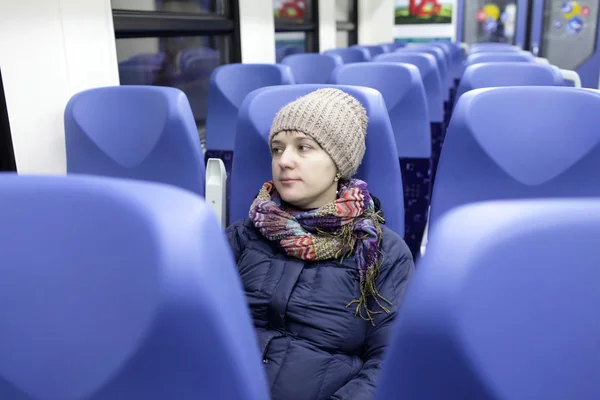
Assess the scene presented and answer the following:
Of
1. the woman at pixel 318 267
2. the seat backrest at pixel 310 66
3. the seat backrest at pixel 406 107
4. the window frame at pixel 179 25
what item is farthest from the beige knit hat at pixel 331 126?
the seat backrest at pixel 310 66

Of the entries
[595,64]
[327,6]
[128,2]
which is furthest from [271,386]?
[595,64]

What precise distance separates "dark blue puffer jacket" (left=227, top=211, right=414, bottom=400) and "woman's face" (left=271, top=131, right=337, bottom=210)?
0.13 m

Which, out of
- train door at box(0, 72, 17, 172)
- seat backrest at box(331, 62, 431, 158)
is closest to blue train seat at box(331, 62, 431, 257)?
seat backrest at box(331, 62, 431, 158)

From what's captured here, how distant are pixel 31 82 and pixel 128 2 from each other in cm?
83

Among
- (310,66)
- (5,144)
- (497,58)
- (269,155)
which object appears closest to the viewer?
(269,155)

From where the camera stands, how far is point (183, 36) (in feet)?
9.88

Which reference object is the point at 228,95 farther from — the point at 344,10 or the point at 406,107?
the point at 344,10

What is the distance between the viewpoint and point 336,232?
1.12 m

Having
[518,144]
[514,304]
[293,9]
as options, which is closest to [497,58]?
[518,144]

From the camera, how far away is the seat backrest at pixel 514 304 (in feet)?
1.43

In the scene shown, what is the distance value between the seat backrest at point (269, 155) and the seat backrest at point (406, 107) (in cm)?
58

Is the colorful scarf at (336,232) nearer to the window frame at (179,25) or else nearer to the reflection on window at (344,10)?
the window frame at (179,25)

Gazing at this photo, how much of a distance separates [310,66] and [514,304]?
3.35m

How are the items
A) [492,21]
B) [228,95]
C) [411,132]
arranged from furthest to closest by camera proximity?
[492,21] → [228,95] → [411,132]
